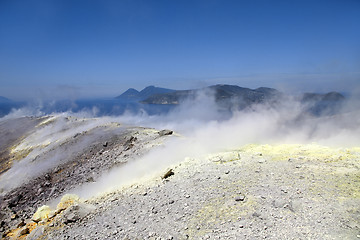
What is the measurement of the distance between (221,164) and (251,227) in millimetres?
4701

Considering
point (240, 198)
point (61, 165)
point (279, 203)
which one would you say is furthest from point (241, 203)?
point (61, 165)

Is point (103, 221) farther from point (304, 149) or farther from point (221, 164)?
point (304, 149)

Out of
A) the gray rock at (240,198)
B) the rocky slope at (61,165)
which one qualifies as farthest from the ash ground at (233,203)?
the rocky slope at (61,165)

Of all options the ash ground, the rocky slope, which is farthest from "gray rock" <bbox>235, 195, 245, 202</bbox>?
the rocky slope

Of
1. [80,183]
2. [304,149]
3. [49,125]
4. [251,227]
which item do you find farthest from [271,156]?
[49,125]

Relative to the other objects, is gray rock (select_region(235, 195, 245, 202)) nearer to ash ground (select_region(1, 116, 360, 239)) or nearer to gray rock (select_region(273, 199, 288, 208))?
ash ground (select_region(1, 116, 360, 239))

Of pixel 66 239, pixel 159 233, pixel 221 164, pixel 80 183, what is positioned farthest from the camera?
pixel 80 183

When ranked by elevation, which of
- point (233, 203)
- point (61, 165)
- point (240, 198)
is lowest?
point (61, 165)

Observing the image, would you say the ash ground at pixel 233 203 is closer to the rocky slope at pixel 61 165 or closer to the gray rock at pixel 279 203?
the gray rock at pixel 279 203

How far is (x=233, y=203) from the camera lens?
7.29 meters

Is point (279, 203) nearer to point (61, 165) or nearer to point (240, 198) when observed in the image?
point (240, 198)

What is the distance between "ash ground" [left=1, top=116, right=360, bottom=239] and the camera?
6070 millimetres

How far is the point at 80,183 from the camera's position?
1425 cm

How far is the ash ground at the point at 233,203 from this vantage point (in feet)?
19.9
